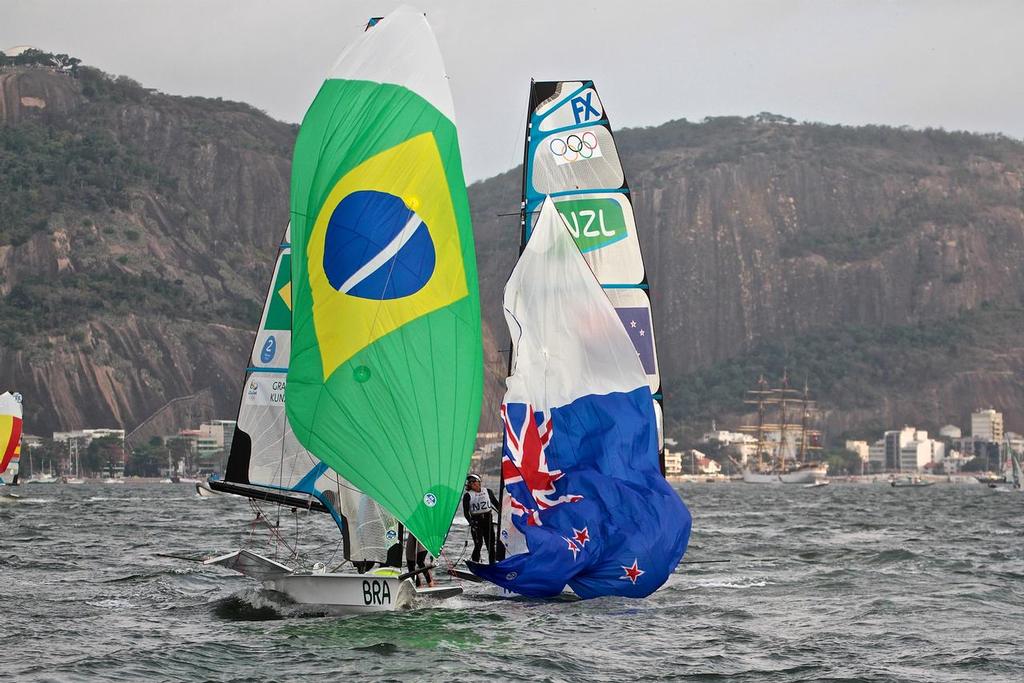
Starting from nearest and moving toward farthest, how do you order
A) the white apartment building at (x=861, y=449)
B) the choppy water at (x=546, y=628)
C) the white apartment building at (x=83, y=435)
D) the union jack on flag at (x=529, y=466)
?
1. the choppy water at (x=546, y=628)
2. the union jack on flag at (x=529, y=466)
3. the white apartment building at (x=83, y=435)
4. the white apartment building at (x=861, y=449)

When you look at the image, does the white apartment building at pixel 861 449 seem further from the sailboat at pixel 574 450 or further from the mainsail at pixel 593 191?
the sailboat at pixel 574 450

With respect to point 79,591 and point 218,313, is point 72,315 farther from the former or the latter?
point 79,591

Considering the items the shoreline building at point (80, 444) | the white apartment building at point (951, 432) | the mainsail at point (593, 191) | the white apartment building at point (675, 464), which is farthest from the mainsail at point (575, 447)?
the white apartment building at point (951, 432)

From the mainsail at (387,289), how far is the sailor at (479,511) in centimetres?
256

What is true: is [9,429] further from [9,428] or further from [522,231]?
[522,231]

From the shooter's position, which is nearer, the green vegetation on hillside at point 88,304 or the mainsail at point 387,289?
the mainsail at point 387,289

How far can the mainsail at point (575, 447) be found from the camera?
53.4 ft

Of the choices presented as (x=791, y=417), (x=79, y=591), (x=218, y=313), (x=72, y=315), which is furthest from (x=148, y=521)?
(x=791, y=417)

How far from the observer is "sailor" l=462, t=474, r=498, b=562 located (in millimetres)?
17391

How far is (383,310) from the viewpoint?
14.5 meters

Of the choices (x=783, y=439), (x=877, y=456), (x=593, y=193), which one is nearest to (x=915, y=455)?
(x=877, y=456)

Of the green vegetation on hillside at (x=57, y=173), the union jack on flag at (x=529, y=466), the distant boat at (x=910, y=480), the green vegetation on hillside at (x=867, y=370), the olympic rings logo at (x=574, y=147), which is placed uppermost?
the green vegetation on hillside at (x=57, y=173)

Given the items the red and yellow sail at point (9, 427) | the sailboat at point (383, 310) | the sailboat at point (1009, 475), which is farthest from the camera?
the sailboat at point (1009, 475)

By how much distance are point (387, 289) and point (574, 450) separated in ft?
10.6
